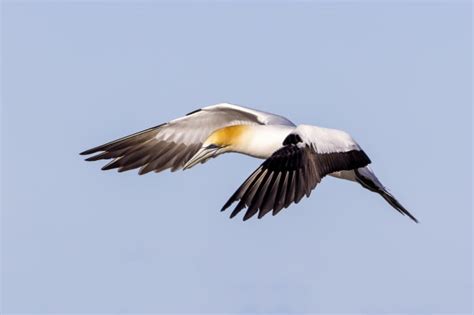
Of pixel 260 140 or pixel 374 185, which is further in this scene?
pixel 374 185

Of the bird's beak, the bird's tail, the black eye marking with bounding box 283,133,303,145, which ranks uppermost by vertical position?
the black eye marking with bounding box 283,133,303,145

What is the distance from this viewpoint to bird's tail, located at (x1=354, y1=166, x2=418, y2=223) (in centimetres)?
1677

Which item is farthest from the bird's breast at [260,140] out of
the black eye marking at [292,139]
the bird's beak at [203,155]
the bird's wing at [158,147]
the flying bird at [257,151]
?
the bird's wing at [158,147]

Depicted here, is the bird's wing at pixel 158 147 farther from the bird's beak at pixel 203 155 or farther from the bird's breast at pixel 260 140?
the bird's breast at pixel 260 140

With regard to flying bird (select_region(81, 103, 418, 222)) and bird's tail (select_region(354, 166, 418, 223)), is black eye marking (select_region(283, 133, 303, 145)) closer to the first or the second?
flying bird (select_region(81, 103, 418, 222))

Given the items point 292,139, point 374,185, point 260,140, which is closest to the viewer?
point 292,139

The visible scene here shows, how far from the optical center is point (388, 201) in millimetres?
17062

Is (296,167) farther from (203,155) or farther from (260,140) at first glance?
(203,155)

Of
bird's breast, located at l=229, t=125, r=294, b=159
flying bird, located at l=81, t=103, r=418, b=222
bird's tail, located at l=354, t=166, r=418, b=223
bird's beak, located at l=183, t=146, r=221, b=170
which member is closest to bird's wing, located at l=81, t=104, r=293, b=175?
flying bird, located at l=81, t=103, r=418, b=222

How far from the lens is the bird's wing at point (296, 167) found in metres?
14.2

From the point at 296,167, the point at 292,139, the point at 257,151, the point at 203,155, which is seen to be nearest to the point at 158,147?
the point at 203,155

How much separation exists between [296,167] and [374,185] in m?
2.35

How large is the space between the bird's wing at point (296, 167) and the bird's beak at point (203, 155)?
1887mm

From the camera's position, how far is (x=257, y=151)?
16.4m
